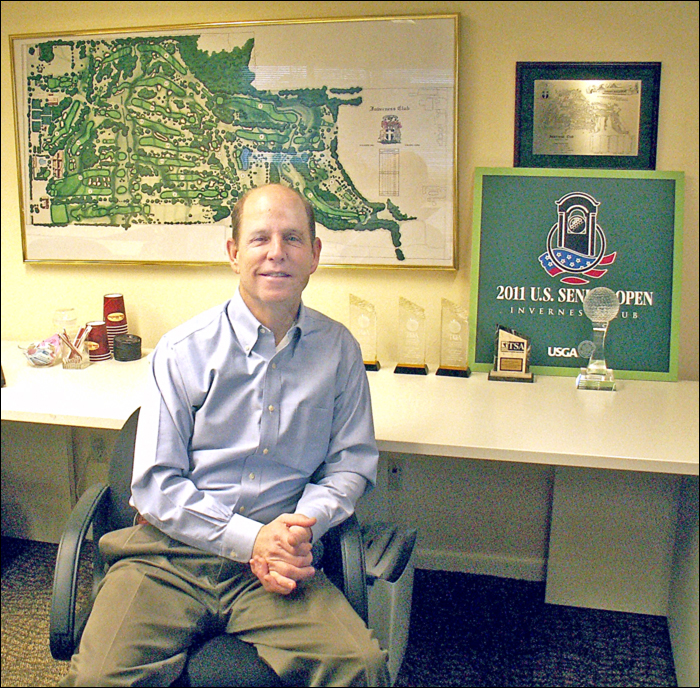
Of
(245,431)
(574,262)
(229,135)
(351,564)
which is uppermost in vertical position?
(229,135)

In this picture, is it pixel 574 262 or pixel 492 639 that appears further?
pixel 574 262

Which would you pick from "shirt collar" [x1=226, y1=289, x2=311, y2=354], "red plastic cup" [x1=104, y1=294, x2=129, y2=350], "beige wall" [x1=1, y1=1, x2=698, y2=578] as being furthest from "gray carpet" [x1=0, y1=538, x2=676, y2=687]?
"shirt collar" [x1=226, y1=289, x2=311, y2=354]

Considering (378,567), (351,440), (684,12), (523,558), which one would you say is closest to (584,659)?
(523,558)

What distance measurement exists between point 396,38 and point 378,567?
1.50m

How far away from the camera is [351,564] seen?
4.25 ft

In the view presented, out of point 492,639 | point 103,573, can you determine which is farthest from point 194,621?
point 492,639

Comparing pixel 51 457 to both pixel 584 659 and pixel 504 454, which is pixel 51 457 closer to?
pixel 504 454

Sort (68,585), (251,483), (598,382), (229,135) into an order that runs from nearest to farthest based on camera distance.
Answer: (68,585)
(251,483)
(598,382)
(229,135)

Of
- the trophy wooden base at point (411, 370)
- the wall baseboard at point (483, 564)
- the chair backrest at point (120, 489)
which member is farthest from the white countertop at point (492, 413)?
the wall baseboard at point (483, 564)

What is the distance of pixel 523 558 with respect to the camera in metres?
2.26

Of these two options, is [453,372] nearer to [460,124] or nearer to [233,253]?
[460,124]

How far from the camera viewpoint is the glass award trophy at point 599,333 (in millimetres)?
1953

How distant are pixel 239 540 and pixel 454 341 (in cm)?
101

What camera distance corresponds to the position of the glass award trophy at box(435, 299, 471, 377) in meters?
2.07
